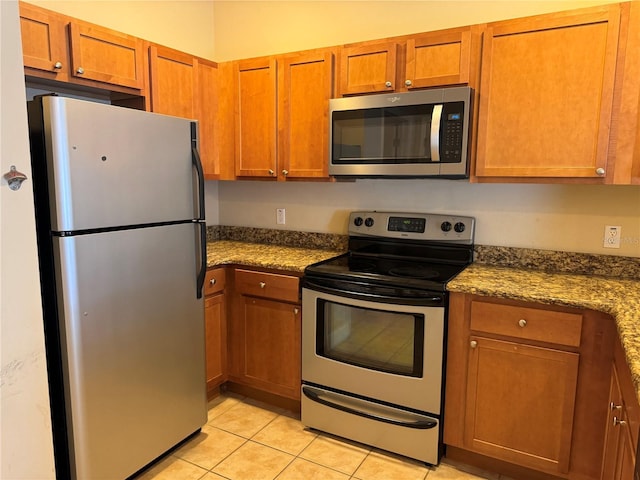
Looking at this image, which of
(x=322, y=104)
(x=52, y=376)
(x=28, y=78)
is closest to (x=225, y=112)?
(x=322, y=104)

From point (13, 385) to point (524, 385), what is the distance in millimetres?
1971

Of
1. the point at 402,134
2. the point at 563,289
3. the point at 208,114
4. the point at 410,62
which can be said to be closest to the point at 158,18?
the point at 208,114

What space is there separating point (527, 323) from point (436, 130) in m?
0.96

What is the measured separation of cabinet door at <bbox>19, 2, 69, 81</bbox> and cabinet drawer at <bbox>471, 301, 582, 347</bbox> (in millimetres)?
2168

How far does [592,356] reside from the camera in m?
1.84

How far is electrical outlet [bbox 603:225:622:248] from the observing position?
2230 mm

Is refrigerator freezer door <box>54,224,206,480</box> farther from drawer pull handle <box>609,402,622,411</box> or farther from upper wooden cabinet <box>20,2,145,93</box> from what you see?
drawer pull handle <box>609,402,622,411</box>

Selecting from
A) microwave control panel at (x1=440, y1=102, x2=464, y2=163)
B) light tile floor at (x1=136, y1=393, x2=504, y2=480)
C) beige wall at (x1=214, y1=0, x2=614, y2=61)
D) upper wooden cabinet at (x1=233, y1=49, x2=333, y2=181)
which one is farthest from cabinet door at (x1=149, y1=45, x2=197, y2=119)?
light tile floor at (x1=136, y1=393, x2=504, y2=480)

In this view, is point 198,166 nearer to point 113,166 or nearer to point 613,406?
point 113,166

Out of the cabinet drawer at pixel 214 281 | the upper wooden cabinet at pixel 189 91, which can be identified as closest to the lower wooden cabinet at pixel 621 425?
the cabinet drawer at pixel 214 281

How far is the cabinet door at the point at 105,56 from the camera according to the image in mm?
2129

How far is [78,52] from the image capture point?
2133 millimetres

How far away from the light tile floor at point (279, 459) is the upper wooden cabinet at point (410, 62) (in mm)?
1865

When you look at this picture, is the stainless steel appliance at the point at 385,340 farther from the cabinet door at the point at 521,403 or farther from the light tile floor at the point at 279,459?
the cabinet door at the point at 521,403
